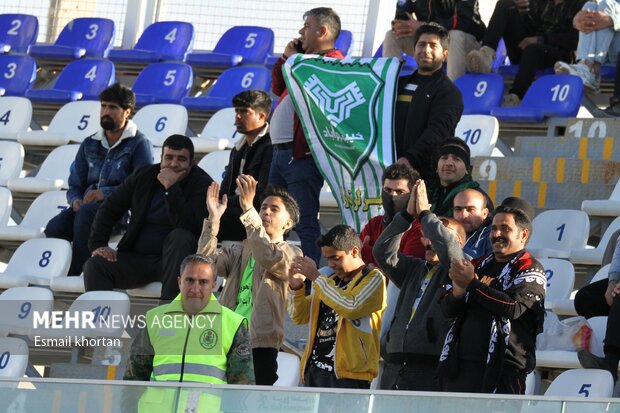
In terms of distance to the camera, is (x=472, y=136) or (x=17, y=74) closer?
(x=472, y=136)

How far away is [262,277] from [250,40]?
208 inches

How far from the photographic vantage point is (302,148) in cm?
834

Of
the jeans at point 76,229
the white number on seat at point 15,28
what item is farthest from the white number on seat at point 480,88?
the white number on seat at point 15,28

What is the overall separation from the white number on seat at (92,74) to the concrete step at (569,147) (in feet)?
11.8

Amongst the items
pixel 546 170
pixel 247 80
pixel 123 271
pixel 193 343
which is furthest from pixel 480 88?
pixel 193 343

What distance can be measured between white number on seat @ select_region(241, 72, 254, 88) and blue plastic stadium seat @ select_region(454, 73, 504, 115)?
1597 millimetres

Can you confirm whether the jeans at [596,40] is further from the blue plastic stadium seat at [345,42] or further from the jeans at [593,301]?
the jeans at [593,301]

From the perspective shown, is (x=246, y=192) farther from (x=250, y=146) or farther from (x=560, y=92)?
(x=560, y=92)

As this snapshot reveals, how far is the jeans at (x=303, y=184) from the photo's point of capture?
8070 millimetres

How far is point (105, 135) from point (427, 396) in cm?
466

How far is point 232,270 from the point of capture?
7.10m

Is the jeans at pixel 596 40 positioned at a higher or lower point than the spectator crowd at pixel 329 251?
higher

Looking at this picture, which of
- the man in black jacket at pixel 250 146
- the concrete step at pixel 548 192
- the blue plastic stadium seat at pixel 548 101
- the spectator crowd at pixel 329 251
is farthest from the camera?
the blue plastic stadium seat at pixel 548 101

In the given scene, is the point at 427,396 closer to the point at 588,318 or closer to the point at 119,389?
the point at 119,389
